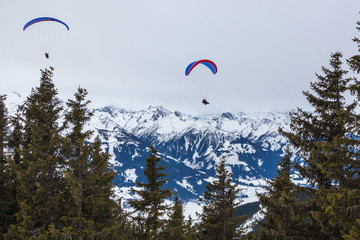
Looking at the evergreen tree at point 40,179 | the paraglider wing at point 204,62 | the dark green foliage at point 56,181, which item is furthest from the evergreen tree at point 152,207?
the paraglider wing at point 204,62

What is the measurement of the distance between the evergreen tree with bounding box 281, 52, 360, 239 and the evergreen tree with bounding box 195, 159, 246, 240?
29.7 feet

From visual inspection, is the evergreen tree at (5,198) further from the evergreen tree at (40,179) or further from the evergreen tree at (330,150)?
the evergreen tree at (330,150)

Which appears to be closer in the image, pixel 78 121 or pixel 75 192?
pixel 75 192

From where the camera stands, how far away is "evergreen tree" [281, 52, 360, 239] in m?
9.72

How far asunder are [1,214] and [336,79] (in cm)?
2159

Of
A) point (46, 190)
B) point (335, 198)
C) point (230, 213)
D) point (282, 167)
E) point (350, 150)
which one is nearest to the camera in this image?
point (335, 198)

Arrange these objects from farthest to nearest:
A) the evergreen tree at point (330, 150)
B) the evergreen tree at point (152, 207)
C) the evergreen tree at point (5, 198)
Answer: the evergreen tree at point (152, 207), the evergreen tree at point (5, 198), the evergreen tree at point (330, 150)

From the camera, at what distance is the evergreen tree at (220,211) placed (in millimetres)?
21422

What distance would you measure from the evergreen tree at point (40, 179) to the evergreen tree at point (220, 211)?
1202 cm

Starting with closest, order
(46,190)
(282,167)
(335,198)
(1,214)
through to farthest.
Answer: (335,198) < (46,190) < (1,214) < (282,167)

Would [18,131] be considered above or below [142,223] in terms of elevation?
above

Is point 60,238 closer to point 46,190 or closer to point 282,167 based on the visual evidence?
point 46,190

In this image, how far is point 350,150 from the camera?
10.5 metres

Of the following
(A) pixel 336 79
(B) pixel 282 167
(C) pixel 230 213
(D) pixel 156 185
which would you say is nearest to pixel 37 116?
(D) pixel 156 185
